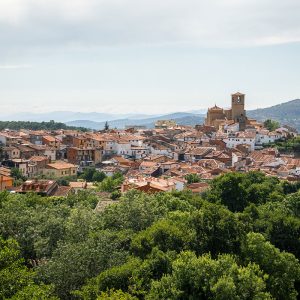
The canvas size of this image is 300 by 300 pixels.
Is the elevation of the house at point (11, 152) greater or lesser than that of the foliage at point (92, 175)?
greater

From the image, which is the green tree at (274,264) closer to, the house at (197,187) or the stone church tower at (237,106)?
the house at (197,187)

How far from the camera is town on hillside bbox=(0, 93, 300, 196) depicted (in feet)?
201

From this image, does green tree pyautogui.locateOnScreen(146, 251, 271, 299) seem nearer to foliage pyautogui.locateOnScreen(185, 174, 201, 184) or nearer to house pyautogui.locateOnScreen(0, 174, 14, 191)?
house pyautogui.locateOnScreen(0, 174, 14, 191)

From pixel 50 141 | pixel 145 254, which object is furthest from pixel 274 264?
pixel 50 141

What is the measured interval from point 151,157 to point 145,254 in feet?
188

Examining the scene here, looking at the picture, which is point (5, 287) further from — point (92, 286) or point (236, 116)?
point (236, 116)

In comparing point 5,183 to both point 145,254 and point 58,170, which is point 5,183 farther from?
point 145,254

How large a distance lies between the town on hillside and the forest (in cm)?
1923

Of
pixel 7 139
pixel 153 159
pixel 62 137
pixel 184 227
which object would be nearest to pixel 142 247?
pixel 184 227

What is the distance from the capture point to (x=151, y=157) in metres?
80.9

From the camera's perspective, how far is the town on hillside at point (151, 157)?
61.3m

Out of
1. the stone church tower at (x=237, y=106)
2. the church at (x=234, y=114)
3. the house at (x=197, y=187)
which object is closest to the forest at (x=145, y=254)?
the house at (x=197, y=187)

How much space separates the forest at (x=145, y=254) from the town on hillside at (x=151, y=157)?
19232 millimetres

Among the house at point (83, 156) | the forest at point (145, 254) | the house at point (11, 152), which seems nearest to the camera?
the forest at point (145, 254)
